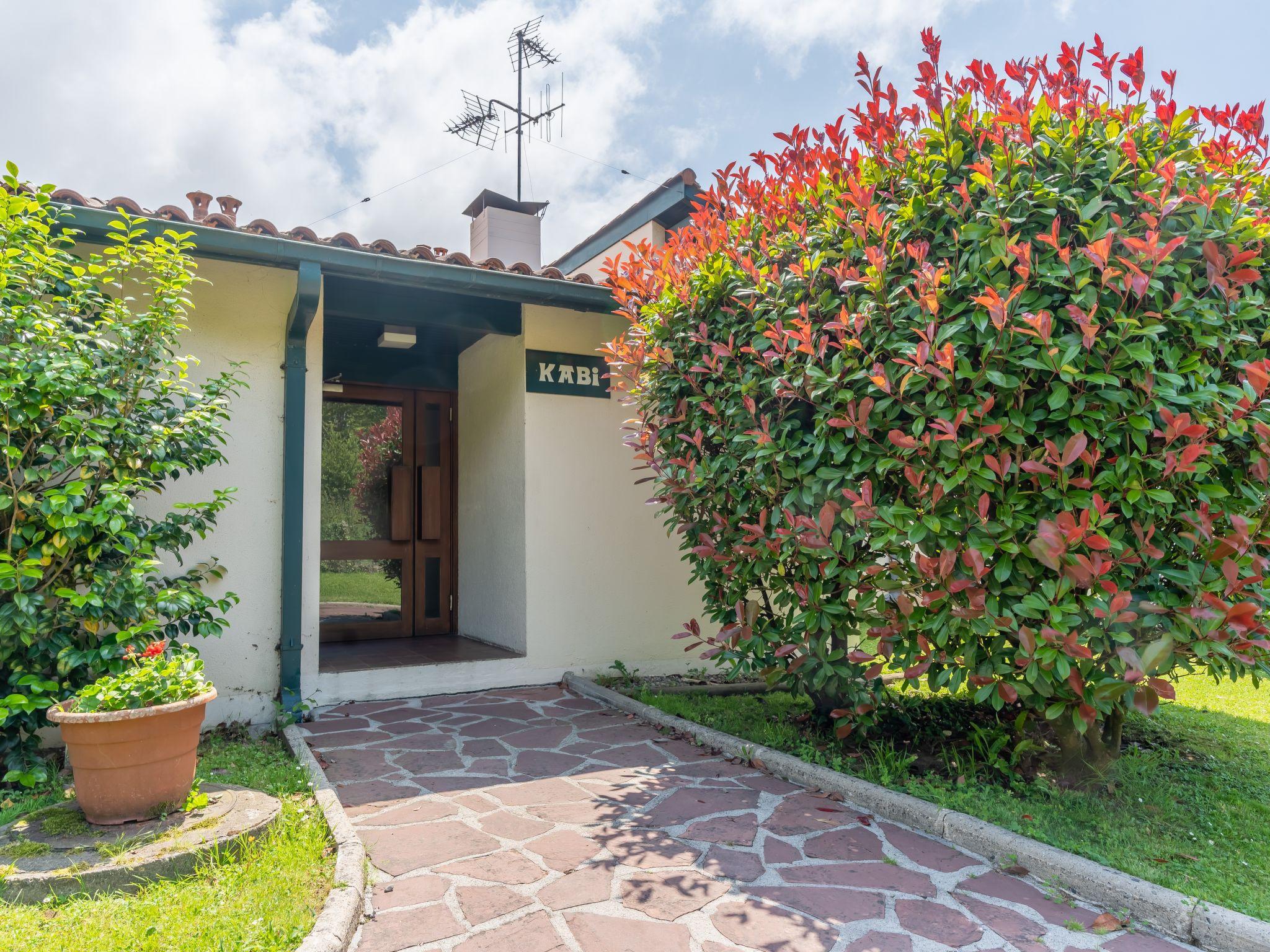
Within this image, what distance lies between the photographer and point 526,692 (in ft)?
20.1

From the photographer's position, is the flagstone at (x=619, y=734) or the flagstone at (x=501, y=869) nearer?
the flagstone at (x=501, y=869)

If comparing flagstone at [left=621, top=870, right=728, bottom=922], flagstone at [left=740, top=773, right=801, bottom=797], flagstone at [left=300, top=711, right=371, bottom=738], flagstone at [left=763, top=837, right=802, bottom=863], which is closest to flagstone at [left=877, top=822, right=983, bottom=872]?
flagstone at [left=763, top=837, right=802, bottom=863]

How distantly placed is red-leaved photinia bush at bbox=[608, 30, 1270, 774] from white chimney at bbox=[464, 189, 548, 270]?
6.46m

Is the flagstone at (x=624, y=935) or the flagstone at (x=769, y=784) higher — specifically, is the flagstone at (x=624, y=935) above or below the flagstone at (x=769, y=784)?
above

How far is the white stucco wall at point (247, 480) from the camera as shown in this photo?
5129 mm

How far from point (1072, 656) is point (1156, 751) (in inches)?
88.0

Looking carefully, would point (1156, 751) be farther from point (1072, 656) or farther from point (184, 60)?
point (184, 60)

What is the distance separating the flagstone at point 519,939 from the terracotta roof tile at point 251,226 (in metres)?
4.33

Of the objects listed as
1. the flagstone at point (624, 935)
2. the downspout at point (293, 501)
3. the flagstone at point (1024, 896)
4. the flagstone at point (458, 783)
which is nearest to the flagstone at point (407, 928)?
the flagstone at point (624, 935)

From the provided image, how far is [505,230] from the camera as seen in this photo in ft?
32.4

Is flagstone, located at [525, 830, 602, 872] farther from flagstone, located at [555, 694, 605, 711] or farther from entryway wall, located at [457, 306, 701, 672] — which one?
entryway wall, located at [457, 306, 701, 672]

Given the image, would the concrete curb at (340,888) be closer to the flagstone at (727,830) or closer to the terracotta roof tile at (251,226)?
Result: the flagstone at (727,830)

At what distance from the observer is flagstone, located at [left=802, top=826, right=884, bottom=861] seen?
311 centimetres

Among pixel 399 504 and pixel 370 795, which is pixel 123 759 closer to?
pixel 370 795
